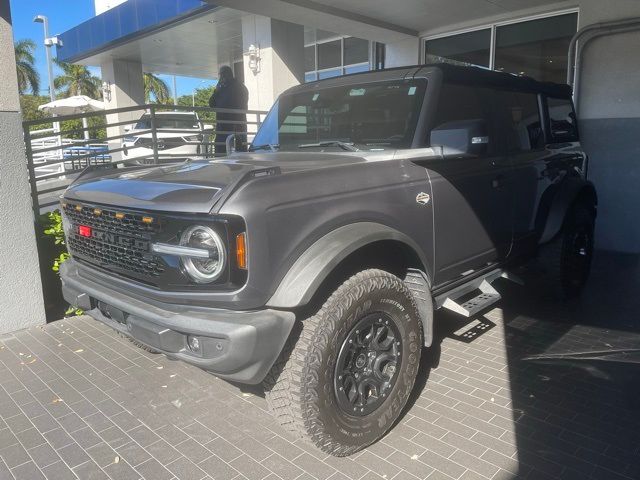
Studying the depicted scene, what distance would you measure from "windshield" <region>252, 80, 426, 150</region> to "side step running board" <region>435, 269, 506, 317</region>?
107 cm

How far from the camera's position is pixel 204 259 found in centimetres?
239

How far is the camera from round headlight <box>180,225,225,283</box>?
2.34 metres

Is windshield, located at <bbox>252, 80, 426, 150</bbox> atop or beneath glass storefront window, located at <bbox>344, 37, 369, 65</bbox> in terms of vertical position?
beneath

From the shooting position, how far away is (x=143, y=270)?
264 cm

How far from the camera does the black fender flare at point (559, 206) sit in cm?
449

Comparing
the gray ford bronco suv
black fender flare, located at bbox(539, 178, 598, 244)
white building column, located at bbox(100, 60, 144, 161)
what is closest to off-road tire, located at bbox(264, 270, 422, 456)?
the gray ford bronco suv

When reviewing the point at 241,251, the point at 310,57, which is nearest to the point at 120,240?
the point at 241,251

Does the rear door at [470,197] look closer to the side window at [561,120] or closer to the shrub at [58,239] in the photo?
the side window at [561,120]

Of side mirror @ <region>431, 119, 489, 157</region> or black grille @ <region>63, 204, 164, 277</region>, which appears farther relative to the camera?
side mirror @ <region>431, 119, 489, 157</region>

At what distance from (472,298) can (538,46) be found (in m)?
6.05

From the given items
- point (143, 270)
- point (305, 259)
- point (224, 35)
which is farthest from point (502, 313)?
point (224, 35)

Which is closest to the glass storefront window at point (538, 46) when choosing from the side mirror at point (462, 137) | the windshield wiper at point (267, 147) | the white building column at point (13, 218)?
the side mirror at point (462, 137)

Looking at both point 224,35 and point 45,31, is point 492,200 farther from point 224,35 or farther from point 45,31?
point 45,31

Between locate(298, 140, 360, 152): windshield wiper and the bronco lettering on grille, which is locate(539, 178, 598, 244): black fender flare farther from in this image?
the bronco lettering on grille
